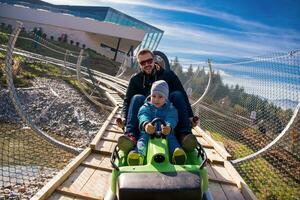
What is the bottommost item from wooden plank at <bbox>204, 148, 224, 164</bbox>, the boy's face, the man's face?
wooden plank at <bbox>204, 148, 224, 164</bbox>

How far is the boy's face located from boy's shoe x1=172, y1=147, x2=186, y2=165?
1.83ft

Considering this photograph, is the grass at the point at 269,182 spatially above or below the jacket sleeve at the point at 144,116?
below

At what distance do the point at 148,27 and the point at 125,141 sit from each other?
112 ft

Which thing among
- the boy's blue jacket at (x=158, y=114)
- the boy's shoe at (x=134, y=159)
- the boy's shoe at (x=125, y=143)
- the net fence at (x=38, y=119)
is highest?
the boy's blue jacket at (x=158, y=114)

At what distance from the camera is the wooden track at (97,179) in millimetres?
2838

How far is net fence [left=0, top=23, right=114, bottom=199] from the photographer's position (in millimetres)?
4328

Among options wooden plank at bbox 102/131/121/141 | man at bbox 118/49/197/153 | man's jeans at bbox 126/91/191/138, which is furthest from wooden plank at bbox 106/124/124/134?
man's jeans at bbox 126/91/191/138

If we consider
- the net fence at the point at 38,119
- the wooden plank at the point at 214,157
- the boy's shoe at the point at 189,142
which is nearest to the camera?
the boy's shoe at the point at 189,142

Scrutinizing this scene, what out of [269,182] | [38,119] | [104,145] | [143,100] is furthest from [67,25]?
[143,100]

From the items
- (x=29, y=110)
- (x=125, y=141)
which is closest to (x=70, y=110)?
(x=29, y=110)

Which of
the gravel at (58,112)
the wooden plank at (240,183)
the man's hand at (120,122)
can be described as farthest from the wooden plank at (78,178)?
the gravel at (58,112)

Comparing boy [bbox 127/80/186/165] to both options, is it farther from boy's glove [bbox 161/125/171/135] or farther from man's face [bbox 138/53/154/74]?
man's face [bbox 138/53/154/74]

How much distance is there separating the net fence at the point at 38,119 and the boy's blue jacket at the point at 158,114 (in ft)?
Result: 5.56

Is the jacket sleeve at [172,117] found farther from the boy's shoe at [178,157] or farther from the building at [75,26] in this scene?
the building at [75,26]
